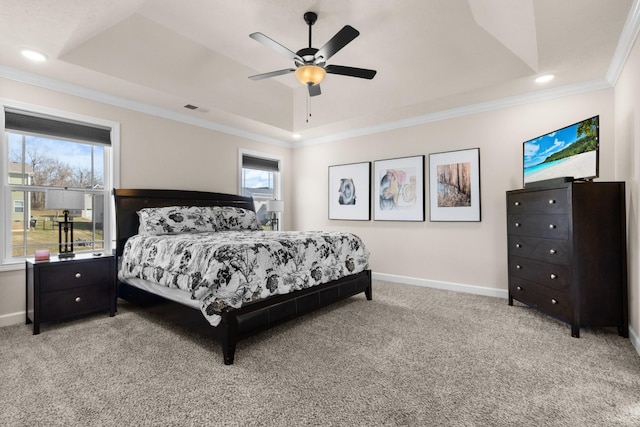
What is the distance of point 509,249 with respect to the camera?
11.9ft

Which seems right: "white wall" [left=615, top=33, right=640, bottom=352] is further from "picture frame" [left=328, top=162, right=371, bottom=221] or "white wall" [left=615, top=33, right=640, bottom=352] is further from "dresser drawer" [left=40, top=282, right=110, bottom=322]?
"dresser drawer" [left=40, top=282, right=110, bottom=322]

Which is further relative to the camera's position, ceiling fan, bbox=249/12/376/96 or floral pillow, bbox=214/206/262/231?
floral pillow, bbox=214/206/262/231

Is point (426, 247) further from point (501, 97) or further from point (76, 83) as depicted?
point (76, 83)

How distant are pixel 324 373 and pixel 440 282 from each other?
2903mm

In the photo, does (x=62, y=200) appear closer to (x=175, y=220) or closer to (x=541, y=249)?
(x=175, y=220)

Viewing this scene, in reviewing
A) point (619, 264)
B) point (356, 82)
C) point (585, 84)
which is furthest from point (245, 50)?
point (619, 264)

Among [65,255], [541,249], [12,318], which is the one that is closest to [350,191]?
[541,249]

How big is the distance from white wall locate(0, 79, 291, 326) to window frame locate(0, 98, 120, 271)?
5 cm

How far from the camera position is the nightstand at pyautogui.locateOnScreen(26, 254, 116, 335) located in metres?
2.85

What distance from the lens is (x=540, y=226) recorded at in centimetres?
310

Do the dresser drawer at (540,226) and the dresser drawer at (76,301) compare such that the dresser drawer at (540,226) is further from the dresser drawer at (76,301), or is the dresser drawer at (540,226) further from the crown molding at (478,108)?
the dresser drawer at (76,301)

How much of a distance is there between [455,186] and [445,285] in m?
1.40

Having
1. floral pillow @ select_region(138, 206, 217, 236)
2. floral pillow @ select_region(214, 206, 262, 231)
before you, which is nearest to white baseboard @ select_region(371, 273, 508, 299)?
floral pillow @ select_region(214, 206, 262, 231)

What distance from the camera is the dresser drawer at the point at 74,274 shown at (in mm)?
2896
